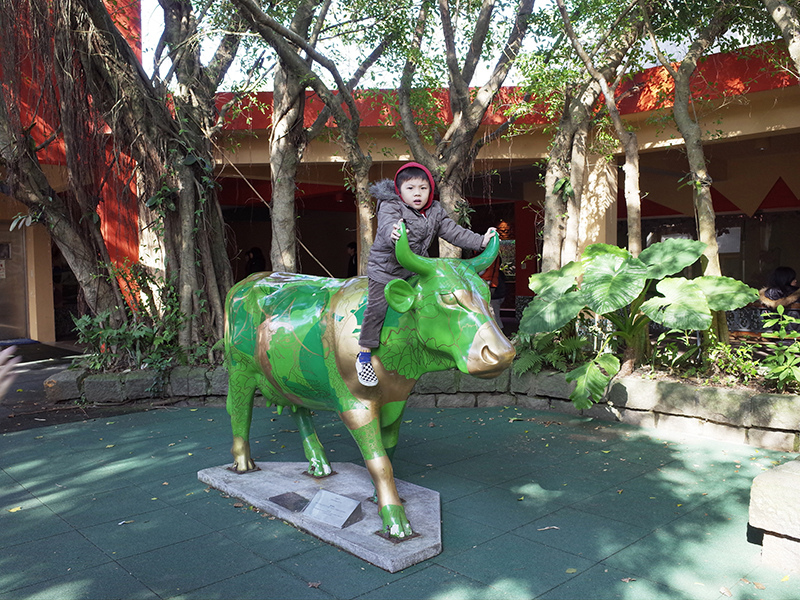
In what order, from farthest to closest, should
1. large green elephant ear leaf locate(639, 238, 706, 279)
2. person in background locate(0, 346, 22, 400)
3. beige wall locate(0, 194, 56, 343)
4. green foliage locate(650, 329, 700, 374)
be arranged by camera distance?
1. beige wall locate(0, 194, 56, 343)
2. green foliage locate(650, 329, 700, 374)
3. large green elephant ear leaf locate(639, 238, 706, 279)
4. person in background locate(0, 346, 22, 400)

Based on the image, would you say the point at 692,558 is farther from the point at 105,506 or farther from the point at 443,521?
the point at 105,506

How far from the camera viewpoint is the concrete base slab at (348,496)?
317cm

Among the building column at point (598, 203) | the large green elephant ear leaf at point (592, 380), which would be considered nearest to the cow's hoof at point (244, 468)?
the large green elephant ear leaf at point (592, 380)

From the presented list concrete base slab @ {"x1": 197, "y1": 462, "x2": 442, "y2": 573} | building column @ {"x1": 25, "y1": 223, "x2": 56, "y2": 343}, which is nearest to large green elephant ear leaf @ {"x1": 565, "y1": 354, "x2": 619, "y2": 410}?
concrete base slab @ {"x1": 197, "y1": 462, "x2": 442, "y2": 573}

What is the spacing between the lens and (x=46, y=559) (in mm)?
3246

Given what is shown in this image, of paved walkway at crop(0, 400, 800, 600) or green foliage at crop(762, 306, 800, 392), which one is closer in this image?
paved walkway at crop(0, 400, 800, 600)

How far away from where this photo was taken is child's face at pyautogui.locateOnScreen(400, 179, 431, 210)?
11.0 ft

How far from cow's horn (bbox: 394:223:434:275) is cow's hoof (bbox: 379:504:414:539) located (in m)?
1.31

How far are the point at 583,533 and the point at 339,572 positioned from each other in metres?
1.44

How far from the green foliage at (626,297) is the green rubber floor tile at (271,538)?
301cm

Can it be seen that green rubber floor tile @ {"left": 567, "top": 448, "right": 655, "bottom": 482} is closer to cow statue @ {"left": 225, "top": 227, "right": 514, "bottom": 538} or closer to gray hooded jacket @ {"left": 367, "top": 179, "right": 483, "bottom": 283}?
cow statue @ {"left": 225, "top": 227, "right": 514, "bottom": 538}

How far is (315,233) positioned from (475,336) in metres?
18.3

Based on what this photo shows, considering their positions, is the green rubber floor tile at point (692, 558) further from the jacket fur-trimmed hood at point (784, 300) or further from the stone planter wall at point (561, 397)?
the jacket fur-trimmed hood at point (784, 300)

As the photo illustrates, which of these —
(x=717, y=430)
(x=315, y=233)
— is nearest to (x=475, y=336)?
(x=717, y=430)
